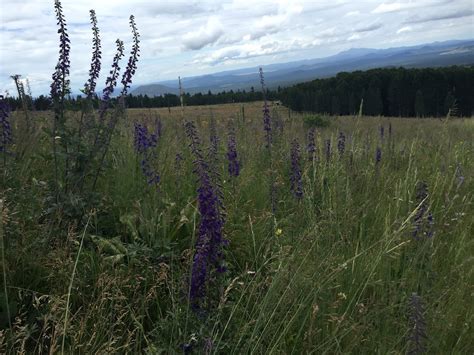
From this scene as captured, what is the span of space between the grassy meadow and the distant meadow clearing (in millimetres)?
14

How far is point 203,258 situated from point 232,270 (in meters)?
0.87

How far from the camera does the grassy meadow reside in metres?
1.92

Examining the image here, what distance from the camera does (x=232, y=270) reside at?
2.77 metres

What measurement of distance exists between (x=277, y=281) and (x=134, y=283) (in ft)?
A: 2.81

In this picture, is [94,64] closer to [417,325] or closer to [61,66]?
[61,66]

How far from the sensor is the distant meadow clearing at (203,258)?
194 centimetres

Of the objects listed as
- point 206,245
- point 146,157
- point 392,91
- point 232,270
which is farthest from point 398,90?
point 206,245

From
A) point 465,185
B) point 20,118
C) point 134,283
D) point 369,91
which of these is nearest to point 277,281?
point 134,283

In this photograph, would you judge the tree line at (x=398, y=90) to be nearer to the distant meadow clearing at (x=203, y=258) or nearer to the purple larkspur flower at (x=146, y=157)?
the purple larkspur flower at (x=146, y=157)

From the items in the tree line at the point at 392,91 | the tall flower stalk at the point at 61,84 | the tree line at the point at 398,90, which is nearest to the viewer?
the tall flower stalk at the point at 61,84

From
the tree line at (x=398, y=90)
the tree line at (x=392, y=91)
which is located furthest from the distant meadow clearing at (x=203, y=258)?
the tree line at (x=398, y=90)

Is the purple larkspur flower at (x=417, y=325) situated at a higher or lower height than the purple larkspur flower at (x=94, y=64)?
lower

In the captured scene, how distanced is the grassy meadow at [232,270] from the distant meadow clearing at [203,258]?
1cm

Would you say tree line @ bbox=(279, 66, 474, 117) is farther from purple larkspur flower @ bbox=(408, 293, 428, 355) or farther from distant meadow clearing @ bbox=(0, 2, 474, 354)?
purple larkspur flower @ bbox=(408, 293, 428, 355)
